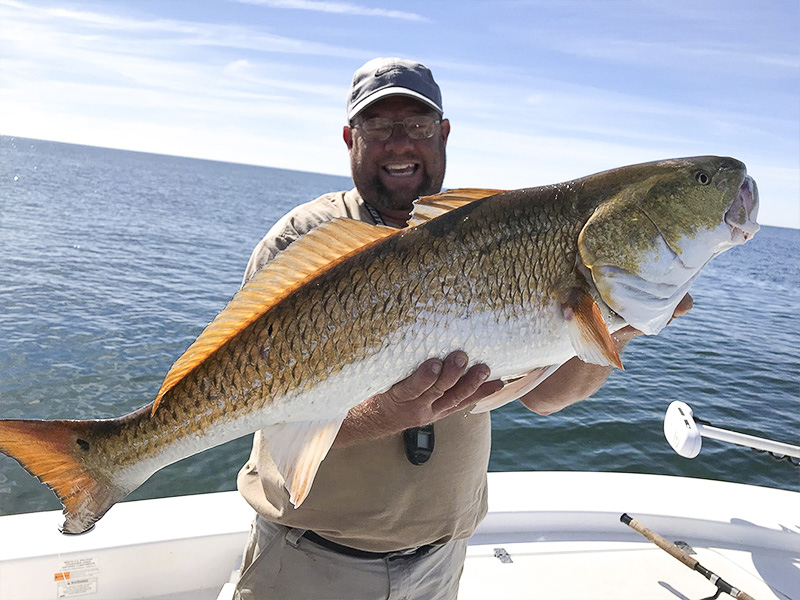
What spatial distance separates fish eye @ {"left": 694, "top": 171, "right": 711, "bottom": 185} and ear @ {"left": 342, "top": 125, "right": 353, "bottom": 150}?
1.67 meters

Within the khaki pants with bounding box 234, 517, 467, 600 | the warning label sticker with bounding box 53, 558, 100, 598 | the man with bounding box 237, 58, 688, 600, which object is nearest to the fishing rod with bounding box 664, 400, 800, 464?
the man with bounding box 237, 58, 688, 600

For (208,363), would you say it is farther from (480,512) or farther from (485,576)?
(485,576)

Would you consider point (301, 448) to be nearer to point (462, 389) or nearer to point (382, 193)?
point (462, 389)

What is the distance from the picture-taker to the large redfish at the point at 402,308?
1975 mm

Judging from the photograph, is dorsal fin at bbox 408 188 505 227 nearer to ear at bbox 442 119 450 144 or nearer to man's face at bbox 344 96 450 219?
man's face at bbox 344 96 450 219

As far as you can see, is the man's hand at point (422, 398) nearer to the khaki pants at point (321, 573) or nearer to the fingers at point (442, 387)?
the fingers at point (442, 387)

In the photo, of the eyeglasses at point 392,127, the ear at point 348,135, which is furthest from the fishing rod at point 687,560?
the ear at point 348,135

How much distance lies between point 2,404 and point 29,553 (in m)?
7.38

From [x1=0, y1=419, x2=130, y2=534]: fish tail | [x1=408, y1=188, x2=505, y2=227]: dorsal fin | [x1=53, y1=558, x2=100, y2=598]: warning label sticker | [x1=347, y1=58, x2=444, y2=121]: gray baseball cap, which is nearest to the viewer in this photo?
[x1=0, y1=419, x2=130, y2=534]: fish tail

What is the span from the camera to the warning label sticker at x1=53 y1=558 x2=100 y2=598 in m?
3.59

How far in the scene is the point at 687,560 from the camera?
13.5ft

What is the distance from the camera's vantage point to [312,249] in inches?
82.1

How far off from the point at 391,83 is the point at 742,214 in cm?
161

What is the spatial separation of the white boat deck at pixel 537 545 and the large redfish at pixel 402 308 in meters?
2.11
